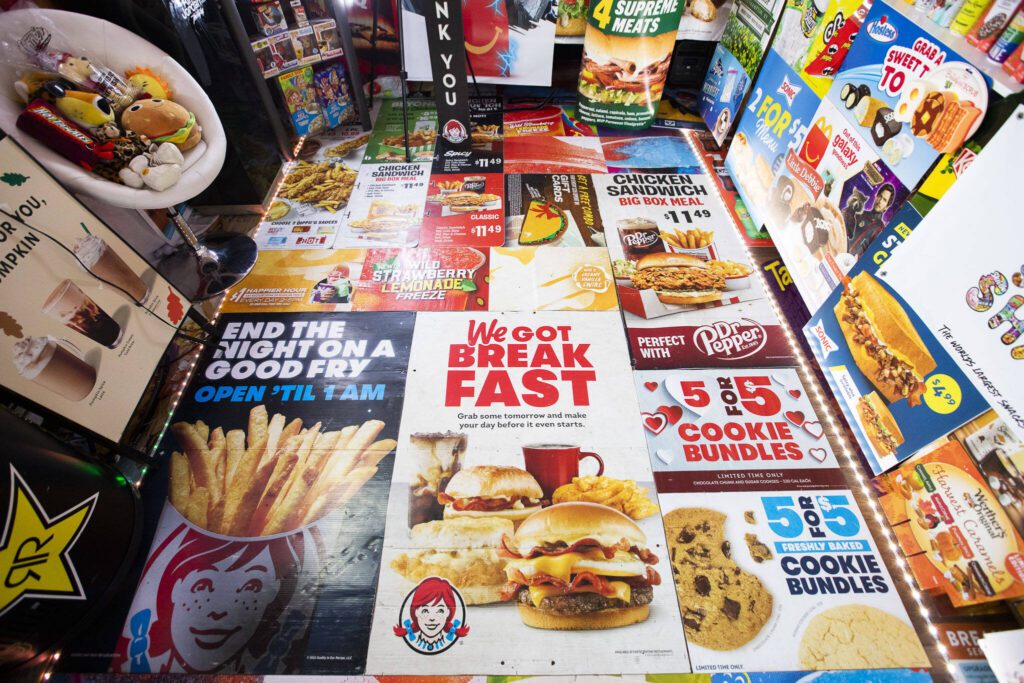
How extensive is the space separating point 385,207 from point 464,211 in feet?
1.92

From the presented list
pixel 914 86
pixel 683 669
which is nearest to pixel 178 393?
pixel 683 669

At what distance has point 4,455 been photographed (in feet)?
4.76

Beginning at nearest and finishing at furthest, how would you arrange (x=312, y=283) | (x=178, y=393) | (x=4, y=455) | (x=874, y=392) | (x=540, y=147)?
(x=4, y=455) → (x=874, y=392) → (x=178, y=393) → (x=312, y=283) → (x=540, y=147)

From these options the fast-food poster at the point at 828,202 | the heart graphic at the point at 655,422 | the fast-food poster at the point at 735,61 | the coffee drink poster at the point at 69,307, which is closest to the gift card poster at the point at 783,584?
the heart graphic at the point at 655,422

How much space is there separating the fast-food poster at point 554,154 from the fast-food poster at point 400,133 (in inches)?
27.4

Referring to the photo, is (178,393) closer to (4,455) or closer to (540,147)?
(4,455)

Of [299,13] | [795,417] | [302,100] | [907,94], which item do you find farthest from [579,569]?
[299,13]

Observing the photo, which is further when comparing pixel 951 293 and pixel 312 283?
pixel 312 283

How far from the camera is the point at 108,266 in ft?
6.32

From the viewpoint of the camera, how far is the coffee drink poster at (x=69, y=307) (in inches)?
62.5

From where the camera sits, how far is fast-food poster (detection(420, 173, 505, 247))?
3242 millimetres

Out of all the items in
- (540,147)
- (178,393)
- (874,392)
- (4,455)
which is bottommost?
(4,455)

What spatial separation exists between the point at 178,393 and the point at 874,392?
135 inches

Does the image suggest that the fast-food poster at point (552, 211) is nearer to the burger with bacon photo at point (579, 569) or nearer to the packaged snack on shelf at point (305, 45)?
the packaged snack on shelf at point (305, 45)
